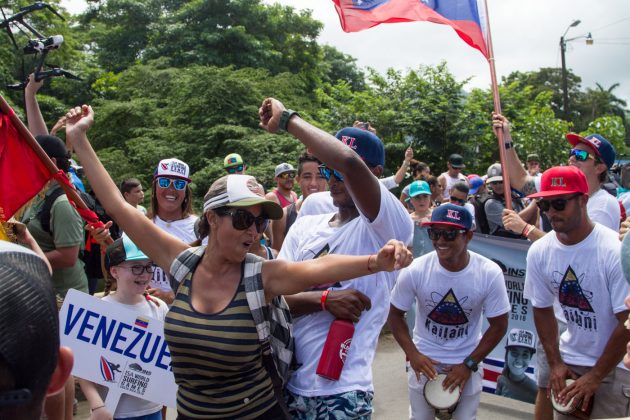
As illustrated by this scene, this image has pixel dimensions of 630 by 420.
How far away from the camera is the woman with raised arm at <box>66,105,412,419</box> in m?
2.72

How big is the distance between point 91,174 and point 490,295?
287 centimetres

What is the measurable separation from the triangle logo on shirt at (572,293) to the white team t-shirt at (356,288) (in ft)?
5.44

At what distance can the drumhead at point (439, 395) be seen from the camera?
14.8ft

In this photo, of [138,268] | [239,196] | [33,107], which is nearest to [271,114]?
[239,196]

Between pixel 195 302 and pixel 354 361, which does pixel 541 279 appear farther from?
pixel 195 302

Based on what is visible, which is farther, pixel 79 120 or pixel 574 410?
pixel 574 410

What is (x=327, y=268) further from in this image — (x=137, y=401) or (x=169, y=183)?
(x=169, y=183)

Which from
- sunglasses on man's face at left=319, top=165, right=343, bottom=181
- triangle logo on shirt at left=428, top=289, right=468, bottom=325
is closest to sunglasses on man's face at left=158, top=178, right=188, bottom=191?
triangle logo on shirt at left=428, top=289, right=468, bottom=325

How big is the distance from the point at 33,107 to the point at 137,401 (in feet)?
8.83

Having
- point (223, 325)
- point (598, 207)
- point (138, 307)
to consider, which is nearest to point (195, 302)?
point (223, 325)

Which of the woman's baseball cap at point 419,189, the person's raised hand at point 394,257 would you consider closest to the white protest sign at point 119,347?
the person's raised hand at point 394,257

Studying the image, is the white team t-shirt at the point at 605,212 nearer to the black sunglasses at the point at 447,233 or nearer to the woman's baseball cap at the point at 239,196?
the black sunglasses at the point at 447,233

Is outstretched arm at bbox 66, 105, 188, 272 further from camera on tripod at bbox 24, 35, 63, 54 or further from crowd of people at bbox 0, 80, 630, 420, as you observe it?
camera on tripod at bbox 24, 35, 63, 54

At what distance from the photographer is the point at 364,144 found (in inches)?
127
